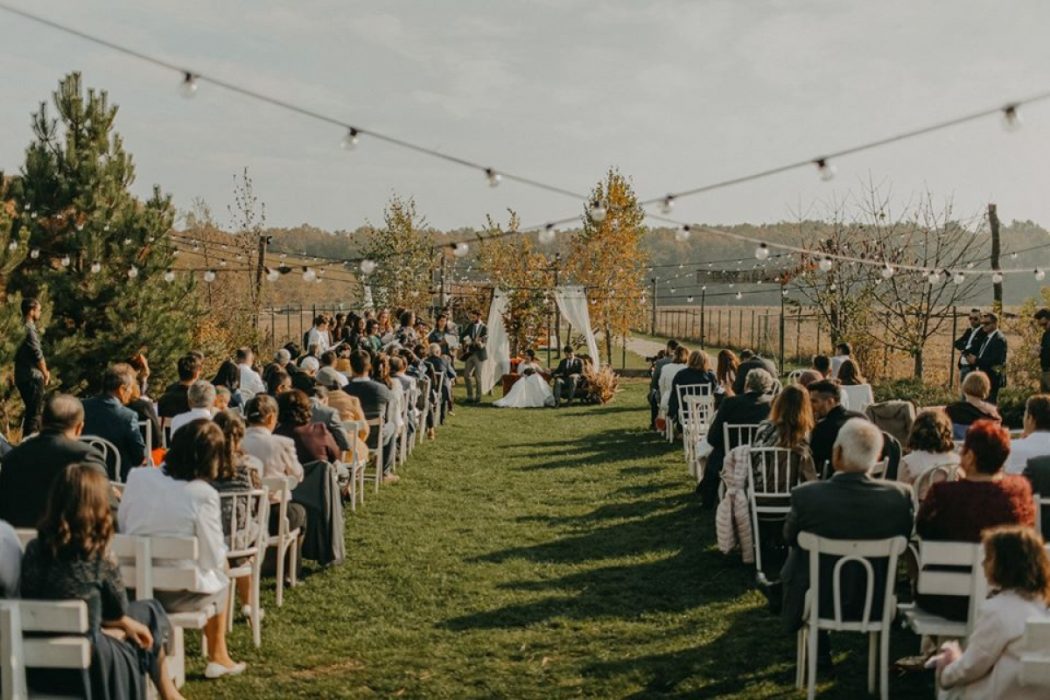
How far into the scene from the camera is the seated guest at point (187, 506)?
15.7 ft

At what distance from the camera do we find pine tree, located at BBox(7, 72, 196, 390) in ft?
48.3

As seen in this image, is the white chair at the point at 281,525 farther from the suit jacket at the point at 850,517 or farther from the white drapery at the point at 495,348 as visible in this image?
the white drapery at the point at 495,348

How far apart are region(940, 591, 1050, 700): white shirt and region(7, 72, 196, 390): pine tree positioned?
44.0 ft

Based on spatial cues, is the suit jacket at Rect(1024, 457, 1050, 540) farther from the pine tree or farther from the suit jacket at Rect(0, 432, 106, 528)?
the pine tree

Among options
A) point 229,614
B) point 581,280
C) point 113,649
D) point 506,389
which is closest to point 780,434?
point 229,614

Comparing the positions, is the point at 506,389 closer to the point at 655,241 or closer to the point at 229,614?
the point at 229,614

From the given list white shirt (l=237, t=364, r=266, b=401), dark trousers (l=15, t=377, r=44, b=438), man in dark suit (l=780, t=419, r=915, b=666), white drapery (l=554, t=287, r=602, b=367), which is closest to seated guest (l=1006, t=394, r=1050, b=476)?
man in dark suit (l=780, t=419, r=915, b=666)

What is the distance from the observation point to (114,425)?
707cm

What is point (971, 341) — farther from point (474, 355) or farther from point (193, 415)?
point (193, 415)

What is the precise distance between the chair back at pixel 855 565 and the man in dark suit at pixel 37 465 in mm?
3654

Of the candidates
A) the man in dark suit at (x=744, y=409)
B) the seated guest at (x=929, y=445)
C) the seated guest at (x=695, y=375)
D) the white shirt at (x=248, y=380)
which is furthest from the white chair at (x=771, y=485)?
the white shirt at (x=248, y=380)

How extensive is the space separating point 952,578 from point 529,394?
14.9 m

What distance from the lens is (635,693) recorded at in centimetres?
495

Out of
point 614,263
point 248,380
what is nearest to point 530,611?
point 248,380
